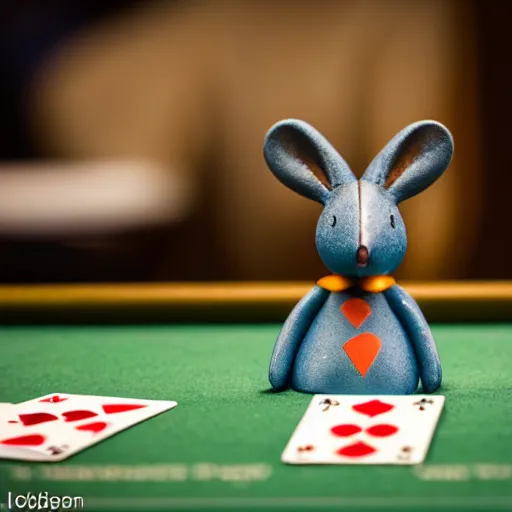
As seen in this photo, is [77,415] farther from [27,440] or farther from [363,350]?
[363,350]

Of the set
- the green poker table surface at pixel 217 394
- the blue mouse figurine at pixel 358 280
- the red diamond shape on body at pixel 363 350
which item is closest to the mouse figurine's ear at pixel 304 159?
the blue mouse figurine at pixel 358 280

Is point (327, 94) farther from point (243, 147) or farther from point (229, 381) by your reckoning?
point (229, 381)

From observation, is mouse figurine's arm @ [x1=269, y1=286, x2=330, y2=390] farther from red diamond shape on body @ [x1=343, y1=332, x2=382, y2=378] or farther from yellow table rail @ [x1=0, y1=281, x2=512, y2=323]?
yellow table rail @ [x1=0, y1=281, x2=512, y2=323]

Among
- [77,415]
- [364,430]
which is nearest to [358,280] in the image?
[364,430]

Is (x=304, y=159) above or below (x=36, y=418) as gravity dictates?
above

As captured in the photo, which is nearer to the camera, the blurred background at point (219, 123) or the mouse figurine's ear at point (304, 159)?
the mouse figurine's ear at point (304, 159)

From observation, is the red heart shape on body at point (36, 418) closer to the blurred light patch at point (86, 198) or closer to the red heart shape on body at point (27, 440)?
the red heart shape on body at point (27, 440)

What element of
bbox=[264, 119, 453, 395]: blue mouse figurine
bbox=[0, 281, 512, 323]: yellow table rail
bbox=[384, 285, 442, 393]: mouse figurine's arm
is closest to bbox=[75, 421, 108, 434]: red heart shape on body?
bbox=[264, 119, 453, 395]: blue mouse figurine
